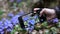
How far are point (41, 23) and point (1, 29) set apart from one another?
1.22 ft

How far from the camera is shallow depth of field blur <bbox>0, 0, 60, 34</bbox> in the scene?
5.67 feet

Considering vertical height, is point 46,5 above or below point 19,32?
above

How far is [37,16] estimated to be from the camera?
5.84 feet

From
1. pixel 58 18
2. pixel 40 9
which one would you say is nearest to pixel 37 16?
pixel 40 9

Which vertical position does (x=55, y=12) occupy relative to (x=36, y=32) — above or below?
above

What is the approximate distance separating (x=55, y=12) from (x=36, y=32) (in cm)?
25

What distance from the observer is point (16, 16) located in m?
1.81

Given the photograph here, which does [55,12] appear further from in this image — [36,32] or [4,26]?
[4,26]

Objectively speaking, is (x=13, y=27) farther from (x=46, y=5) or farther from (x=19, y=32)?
(x=46, y=5)

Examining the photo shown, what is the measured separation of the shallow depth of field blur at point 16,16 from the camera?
173cm

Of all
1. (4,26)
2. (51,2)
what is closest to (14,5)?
(4,26)

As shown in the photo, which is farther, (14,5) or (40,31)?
(14,5)

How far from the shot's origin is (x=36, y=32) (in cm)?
173

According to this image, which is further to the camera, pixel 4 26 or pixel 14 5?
pixel 14 5
